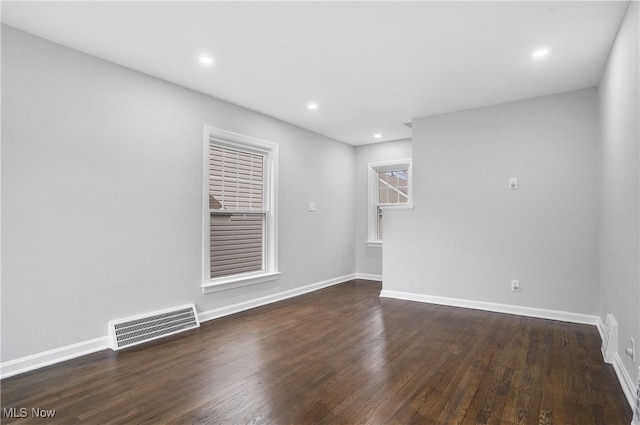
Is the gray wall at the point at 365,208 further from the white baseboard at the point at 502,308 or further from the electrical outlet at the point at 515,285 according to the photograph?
the electrical outlet at the point at 515,285

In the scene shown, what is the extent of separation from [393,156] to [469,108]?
1904 mm

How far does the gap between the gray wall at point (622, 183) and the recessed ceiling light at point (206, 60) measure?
3.06 metres

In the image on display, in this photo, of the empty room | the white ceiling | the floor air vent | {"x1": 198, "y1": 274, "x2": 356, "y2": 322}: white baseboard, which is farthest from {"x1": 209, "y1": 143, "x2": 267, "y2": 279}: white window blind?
the white ceiling

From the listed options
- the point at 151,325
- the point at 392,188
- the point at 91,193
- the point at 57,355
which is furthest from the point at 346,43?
the point at 392,188

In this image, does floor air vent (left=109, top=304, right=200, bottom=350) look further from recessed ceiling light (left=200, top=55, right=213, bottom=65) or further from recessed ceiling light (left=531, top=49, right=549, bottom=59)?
recessed ceiling light (left=531, top=49, right=549, bottom=59)

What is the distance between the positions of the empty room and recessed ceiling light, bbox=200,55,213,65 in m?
0.08

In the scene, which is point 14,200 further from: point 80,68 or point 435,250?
point 435,250

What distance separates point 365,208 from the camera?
21.2 ft

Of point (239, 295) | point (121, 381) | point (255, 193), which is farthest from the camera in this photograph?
point (255, 193)

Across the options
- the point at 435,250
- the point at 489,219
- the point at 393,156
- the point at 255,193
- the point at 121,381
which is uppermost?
the point at 393,156

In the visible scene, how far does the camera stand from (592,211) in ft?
12.0

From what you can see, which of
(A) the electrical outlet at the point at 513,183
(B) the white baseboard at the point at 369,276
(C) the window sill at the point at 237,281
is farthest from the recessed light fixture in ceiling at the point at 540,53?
(B) the white baseboard at the point at 369,276

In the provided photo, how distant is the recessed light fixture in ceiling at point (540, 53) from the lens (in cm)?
286

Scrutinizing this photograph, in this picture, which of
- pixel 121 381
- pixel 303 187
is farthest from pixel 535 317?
pixel 121 381
